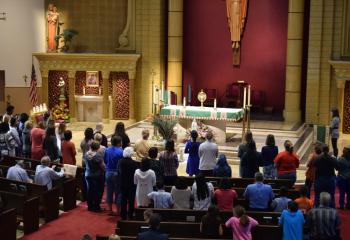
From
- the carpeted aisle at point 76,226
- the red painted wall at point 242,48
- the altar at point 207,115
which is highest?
the red painted wall at point 242,48

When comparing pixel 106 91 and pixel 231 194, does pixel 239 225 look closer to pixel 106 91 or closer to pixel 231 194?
pixel 231 194

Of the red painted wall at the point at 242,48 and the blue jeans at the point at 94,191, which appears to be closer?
the blue jeans at the point at 94,191

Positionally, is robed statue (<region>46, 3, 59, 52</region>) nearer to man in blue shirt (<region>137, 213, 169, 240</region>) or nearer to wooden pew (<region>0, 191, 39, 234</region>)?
wooden pew (<region>0, 191, 39, 234</region>)

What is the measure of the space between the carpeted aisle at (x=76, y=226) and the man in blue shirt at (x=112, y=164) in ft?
1.38

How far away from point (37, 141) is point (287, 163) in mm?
5113

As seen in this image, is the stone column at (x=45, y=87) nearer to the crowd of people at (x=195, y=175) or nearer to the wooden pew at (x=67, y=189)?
the crowd of people at (x=195, y=175)

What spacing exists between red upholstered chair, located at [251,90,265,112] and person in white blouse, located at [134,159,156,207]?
1210 centimetres

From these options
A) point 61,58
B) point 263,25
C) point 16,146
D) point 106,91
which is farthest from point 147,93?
point 16,146

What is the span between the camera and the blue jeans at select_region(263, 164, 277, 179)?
11180 millimetres

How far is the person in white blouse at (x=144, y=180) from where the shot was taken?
919cm

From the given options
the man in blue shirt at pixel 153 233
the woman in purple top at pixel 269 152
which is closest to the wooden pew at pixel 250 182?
the woman in purple top at pixel 269 152

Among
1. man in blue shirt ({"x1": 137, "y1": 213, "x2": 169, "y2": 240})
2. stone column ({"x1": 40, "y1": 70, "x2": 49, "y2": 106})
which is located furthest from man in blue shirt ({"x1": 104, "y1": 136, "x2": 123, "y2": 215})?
stone column ({"x1": 40, "y1": 70, "x2": 49, "y2": 106})

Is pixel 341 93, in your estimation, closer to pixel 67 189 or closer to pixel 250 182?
pixel 250 182

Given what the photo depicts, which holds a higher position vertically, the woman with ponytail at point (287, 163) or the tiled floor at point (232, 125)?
the woman with ponytail at point (287, 163)
